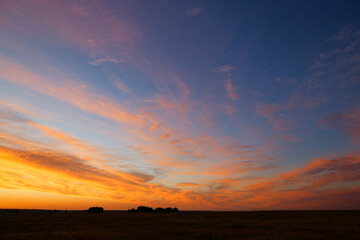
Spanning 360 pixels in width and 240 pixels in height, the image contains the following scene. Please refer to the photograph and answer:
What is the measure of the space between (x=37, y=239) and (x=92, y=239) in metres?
5.91

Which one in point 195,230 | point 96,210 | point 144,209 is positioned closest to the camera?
point 195,230

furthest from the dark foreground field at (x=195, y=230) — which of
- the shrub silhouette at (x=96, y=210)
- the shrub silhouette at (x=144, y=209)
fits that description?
the shrub silhouette at (x=96, y=210)

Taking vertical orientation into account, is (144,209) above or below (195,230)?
above

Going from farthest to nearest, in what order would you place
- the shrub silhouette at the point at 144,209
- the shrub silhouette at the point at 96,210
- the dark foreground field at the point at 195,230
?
the shrub silhouette at the point at 96,210 → the shrub silhouette at the point at 144,209 → the dark foreground field at the point at 195,230

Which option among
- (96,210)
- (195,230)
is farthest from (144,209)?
(195,230)

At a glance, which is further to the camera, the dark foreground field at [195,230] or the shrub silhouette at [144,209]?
the shrub silhouette at [144,209]

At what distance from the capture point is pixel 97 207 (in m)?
175

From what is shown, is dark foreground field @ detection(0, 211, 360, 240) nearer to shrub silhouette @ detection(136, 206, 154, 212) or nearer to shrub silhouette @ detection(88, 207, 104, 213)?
shrub silhouette @ detection(136, 206, 154, 212)

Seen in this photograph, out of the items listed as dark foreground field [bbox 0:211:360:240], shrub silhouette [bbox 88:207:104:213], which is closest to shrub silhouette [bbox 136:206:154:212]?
shrub silhouette [bbox 88:207:104:213]

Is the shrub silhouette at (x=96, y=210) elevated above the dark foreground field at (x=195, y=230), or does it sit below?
above

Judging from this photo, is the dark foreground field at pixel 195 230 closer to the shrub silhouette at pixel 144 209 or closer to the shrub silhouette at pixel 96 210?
the shrub silhouette at pixel 144 209

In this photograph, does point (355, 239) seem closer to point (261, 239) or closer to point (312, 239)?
point (312, 239)

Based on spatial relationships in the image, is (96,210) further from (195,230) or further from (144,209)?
(195,230)

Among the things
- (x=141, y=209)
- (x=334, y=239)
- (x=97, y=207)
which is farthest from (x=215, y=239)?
(x=97, y=207)
